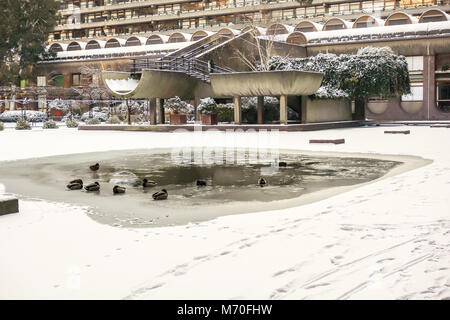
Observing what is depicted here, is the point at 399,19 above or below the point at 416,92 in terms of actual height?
above

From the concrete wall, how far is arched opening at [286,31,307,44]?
1382cm

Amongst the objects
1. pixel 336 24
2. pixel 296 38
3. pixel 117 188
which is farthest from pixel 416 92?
pixel 117 188

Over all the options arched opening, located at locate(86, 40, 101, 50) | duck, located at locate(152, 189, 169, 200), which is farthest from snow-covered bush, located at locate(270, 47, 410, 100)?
arched opening, located at locate(86, 40, 101, 50)

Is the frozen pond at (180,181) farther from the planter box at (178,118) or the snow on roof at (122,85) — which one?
the snow on roof at (122,85)

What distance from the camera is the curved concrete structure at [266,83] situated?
31.7m

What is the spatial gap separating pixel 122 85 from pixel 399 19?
97.3 feet

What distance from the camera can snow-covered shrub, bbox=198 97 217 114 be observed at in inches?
1426

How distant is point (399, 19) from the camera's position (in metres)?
53.6

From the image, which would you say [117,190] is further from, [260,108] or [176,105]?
[176,105]

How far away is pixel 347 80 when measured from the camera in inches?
1517

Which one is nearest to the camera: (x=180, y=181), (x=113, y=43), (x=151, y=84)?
(x=180, y=181)

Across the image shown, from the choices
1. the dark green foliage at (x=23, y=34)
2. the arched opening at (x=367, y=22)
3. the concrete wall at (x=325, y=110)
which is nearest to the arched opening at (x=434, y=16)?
the arched opening at (x=367, y=22)

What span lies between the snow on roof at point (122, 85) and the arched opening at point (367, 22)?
2763cm

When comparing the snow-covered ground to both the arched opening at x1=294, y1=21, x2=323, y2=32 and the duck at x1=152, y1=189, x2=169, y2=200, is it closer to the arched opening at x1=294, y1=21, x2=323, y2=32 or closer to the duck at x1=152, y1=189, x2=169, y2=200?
the duck at x1=152, y1=189, x2=169, y2=200
